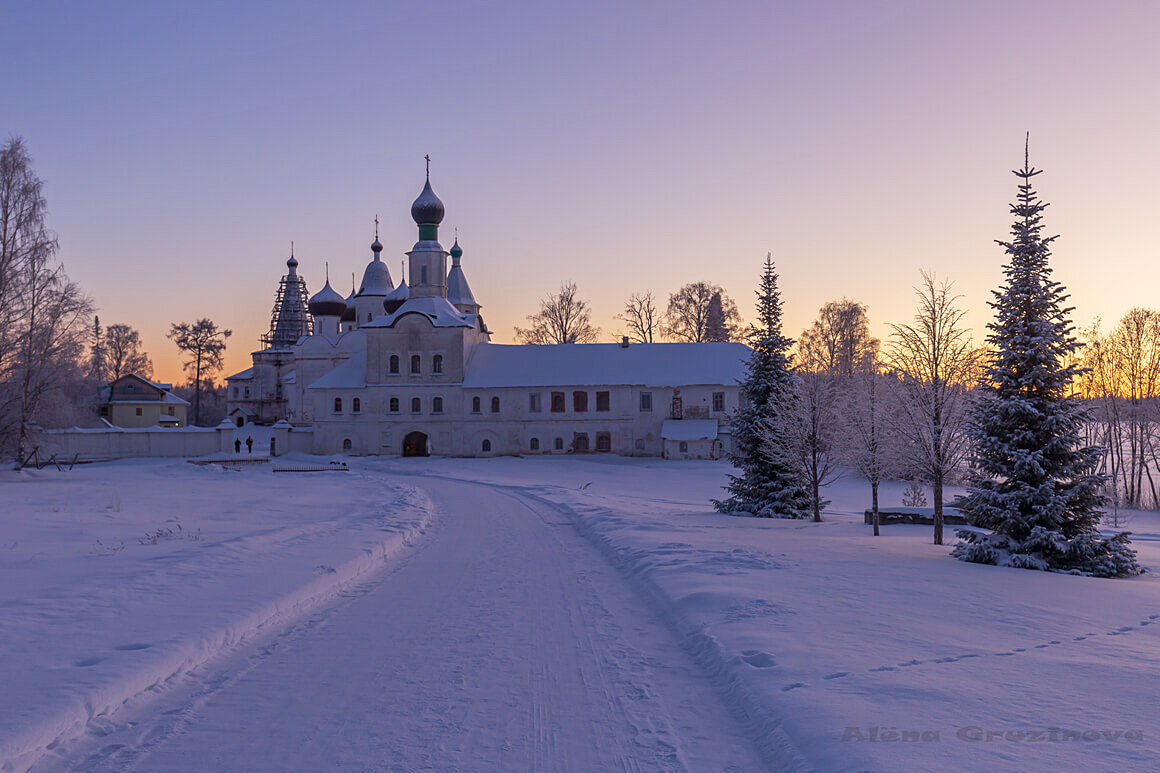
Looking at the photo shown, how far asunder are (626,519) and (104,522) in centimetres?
1213

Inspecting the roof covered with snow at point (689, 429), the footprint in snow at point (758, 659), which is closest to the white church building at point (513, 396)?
the roof covered with snow at point (689, 429)

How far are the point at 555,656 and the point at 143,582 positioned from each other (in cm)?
648

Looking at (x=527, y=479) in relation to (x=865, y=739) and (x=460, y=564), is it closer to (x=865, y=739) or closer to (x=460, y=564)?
(x=460, y=564)

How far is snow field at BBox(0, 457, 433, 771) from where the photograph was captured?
22.1ft

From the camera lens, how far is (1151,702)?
20.8 ft

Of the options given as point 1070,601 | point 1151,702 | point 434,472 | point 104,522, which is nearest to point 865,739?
point 1151,702

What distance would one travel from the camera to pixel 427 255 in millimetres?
62500

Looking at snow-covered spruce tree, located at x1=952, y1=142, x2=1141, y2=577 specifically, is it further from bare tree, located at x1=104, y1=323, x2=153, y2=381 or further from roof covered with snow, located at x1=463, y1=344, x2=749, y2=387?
bare tree, located at x1=104, y1=323, x2=153, y2=381

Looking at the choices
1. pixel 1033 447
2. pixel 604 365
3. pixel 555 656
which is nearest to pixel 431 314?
pixel 604 365

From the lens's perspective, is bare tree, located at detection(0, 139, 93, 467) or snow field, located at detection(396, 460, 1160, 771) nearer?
snow field, located at detection(396, 460, 1160, 771)

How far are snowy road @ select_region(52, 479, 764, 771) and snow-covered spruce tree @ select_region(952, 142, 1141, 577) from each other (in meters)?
9.14

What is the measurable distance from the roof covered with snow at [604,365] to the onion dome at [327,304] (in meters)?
31.1

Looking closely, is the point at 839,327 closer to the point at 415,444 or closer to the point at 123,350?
the point at 415,444

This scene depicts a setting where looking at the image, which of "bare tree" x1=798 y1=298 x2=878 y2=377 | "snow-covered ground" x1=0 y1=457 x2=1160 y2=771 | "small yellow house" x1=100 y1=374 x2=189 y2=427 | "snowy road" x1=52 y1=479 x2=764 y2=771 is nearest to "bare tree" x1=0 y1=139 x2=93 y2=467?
"snow-covered ground" x1=0 y1=457 x2=1160 y2=771
